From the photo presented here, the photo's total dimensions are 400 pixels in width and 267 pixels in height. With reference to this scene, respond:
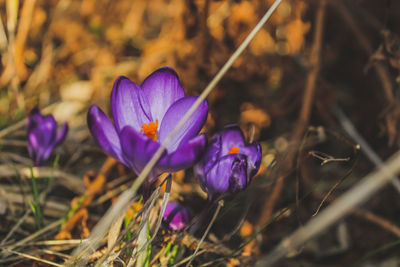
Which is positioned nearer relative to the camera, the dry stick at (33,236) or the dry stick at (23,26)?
the dry stick at (33,236)

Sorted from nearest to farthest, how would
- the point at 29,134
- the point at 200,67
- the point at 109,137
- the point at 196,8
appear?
the point at 109,137 < the point at 29,134 < the point at 196,8 < the point at 200,67

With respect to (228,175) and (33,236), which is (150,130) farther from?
(33,236)

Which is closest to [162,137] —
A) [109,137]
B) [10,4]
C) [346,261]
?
[109,137]

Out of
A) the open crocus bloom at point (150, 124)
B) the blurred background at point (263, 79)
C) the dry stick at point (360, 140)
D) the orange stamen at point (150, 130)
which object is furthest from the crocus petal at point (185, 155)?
the dry stick at point (360, 140)

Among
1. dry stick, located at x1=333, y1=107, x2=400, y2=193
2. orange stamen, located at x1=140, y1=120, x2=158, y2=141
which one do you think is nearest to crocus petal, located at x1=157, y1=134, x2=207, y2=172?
orange stamen, located at x1=140, y1=120, x2=158, y2=141

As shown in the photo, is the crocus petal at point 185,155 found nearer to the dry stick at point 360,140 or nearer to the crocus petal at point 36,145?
the crocus petal at point 36,145

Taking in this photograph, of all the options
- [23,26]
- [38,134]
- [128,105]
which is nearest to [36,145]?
[38,134]

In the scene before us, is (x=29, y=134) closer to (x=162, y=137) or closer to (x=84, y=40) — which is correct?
(x=162, y=137)
